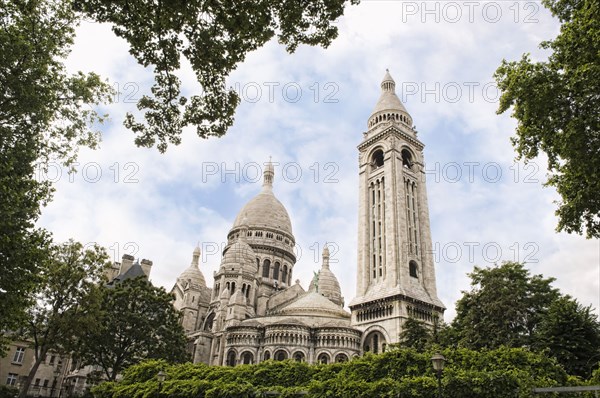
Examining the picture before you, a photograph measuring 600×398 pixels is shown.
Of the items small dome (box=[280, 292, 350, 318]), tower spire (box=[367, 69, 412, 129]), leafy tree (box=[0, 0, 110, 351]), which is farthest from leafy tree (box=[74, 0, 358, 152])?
tower spire (box=[367, 69, 412, 129])

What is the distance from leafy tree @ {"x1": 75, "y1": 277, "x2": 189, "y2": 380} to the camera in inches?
1372

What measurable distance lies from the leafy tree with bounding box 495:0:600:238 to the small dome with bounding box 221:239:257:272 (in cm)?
5077

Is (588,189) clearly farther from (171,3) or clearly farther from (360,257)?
(360,257)

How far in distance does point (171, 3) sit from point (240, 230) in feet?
217

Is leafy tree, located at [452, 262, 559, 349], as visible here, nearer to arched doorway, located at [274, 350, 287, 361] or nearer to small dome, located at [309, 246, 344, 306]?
arched doorway, located at [274, 350, 287, 361]

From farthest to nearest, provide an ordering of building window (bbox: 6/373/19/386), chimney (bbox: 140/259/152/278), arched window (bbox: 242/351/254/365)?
1. chimney (bbox: 140/259/152/278)
2. arched window (bbox: 242/351/254/365)
3. building window (bbox: 6/373/19/386)

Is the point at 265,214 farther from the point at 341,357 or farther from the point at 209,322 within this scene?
the point at 341,357

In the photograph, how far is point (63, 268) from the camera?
1219 inches

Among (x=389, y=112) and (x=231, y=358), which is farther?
(x=389, y=112)

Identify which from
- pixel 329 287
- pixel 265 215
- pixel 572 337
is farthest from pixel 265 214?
pixel 572 337

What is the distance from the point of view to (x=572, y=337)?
89.1 ft

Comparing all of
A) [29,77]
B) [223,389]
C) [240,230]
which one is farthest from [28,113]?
[240,230]

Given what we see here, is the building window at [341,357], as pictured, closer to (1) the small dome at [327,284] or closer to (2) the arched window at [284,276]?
(1) the small dome at [327,284]

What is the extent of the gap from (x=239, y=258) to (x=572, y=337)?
46.0m
